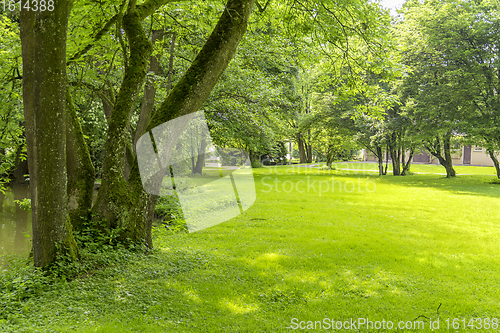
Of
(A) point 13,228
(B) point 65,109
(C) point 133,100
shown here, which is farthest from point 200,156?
(B) point 65,109

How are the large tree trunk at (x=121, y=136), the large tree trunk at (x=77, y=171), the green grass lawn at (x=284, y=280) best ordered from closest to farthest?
the green grass lawn at (x=284, y=280), the large tree trunk at (x=121, y=136), the large tree trunk at (x=77, y=171)

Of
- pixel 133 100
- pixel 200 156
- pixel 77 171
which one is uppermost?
pixel 133 100

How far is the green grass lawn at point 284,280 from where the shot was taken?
4309 millimetres

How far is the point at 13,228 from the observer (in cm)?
1216

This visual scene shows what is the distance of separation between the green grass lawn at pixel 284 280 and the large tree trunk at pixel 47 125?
82 cm

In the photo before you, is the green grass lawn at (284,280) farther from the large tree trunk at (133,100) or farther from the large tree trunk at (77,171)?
the large tree trunk at (77,171)

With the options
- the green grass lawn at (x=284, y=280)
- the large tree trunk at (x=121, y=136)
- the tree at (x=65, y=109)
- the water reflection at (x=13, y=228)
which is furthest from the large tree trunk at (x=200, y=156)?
the large tree trunk at (x=121, y=136)

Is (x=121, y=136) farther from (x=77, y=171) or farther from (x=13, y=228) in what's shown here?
(x=13, y=228)

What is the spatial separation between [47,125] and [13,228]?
9654mm

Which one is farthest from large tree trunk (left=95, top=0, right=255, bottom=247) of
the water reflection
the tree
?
the water reflection

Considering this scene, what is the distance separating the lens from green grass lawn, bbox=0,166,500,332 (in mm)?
4309

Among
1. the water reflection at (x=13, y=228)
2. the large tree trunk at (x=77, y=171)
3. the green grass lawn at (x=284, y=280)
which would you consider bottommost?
the water reflection at (x=13, y=228)

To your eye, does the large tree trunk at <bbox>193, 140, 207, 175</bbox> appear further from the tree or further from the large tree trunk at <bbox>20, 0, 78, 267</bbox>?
the large tree trunk at <bbox>20, 0, 78, 267</bbox>

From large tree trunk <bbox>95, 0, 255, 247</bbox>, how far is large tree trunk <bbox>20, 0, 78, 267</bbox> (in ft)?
4.39
